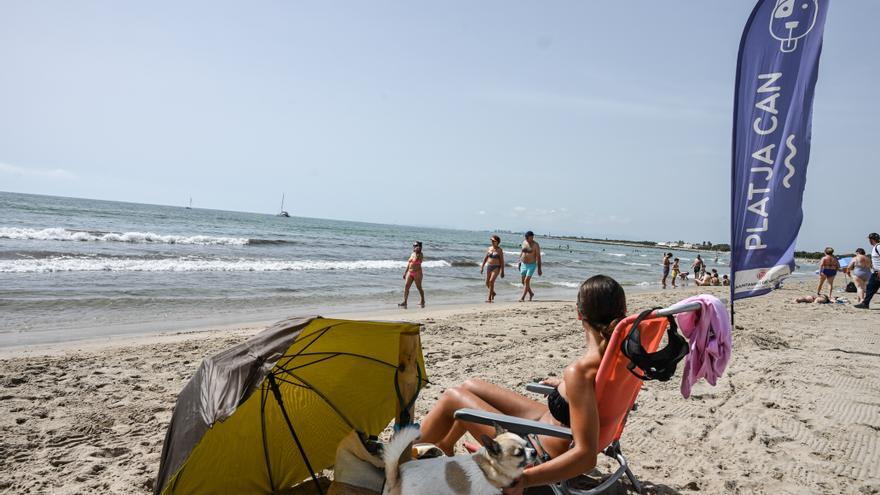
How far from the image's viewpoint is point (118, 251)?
57.9 ft

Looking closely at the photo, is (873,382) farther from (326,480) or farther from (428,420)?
(326,480)

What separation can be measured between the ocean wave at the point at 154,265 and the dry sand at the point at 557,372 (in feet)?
27.4

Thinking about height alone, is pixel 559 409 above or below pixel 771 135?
below

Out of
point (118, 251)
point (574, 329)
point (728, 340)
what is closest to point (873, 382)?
point (574, 329)

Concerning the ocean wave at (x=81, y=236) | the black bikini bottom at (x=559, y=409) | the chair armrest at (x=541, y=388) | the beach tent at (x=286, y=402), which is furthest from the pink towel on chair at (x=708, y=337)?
the ocean wave at (x=81, y=236)

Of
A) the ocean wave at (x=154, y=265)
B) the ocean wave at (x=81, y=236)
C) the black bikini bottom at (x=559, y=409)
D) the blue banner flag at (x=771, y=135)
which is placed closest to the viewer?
the black bikini bottom at (x=559, y=409)

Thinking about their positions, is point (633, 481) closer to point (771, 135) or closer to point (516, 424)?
point (516, 424)

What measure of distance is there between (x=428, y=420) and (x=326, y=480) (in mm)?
703

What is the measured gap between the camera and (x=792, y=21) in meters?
3.92

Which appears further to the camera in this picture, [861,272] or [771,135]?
[861,272]

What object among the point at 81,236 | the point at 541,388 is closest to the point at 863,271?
the point at 541,388

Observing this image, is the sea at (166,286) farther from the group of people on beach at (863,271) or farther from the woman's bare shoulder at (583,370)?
the woman's bare shoulder at (583,370)

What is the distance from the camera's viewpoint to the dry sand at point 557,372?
306 centimetres

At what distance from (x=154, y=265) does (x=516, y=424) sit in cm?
1533
